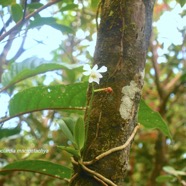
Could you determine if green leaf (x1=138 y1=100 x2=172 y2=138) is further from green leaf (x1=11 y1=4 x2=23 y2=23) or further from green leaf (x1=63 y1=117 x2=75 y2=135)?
green leaf (x1=11 y1=4 x2=23 y2=23)

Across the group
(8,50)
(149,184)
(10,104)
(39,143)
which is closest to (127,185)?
(149,184)

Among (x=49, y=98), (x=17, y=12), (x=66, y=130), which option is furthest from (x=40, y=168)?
(x=17, y=12)

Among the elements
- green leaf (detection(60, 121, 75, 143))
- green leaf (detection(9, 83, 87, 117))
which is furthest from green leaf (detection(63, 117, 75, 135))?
green leaf (detection(9, 83, 87, 117))

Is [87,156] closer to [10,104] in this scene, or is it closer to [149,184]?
[10,104]

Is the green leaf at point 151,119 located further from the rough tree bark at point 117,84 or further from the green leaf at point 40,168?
the green leaf at point 40,168

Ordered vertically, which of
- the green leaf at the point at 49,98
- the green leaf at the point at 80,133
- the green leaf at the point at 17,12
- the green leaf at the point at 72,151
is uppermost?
the green leaf at the point at 17,12

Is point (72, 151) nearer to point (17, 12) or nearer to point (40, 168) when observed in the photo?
point (40, 168)

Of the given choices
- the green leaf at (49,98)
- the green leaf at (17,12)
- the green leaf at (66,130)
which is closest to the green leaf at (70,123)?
the green leaf at (66,130)
